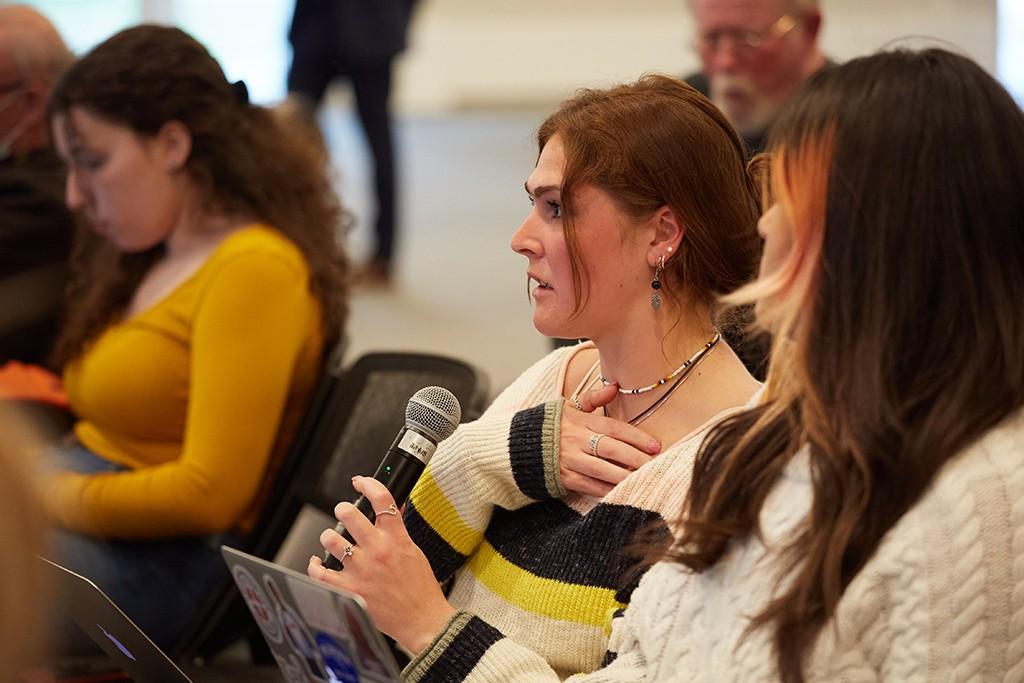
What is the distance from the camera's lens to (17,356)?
120 inches

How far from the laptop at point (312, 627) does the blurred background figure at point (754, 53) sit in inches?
79.2

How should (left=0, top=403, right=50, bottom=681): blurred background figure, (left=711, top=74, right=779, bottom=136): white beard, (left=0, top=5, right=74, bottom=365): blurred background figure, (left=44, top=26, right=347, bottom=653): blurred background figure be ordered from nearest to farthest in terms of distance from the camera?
(left=0, top=403, right=50, bottom=681): blurred background figure < (left=44, top=26, right=347, bottom=653): blurred background figure < (left=0, top=5, right=74, bottom=365): blurred background figure < (left=711, top=74, right=779, bottom=136): white beard

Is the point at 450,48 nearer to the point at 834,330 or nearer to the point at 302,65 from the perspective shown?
the point at 302,65

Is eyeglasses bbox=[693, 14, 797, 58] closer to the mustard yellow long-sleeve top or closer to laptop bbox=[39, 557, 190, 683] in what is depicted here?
the mustard yellow long-sleeve top

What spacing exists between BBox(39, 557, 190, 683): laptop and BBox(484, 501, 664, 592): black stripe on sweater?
1.49 feet

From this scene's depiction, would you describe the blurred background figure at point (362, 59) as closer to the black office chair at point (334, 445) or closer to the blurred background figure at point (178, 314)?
the blurred background figure at point (178, 314)

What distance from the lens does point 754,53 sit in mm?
3229

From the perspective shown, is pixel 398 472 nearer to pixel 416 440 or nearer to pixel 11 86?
pixel 416 440

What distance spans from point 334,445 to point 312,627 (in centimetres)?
118

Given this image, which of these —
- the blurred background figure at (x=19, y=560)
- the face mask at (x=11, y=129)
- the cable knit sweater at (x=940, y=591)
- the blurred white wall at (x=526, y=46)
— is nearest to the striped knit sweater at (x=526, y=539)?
the cable knit sweater at (x=940, y=591)

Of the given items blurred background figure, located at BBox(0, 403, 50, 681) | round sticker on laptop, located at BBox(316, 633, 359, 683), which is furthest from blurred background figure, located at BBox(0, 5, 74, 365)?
blurred background figure, located at BBox(0, 403, 50, 681)

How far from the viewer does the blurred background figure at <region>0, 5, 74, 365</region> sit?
3.05 m

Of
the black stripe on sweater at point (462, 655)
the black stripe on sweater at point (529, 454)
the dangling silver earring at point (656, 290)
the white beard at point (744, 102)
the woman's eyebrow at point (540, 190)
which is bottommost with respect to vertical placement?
the black stripe on sweater at point (462, 655)

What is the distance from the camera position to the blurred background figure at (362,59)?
213 inches
